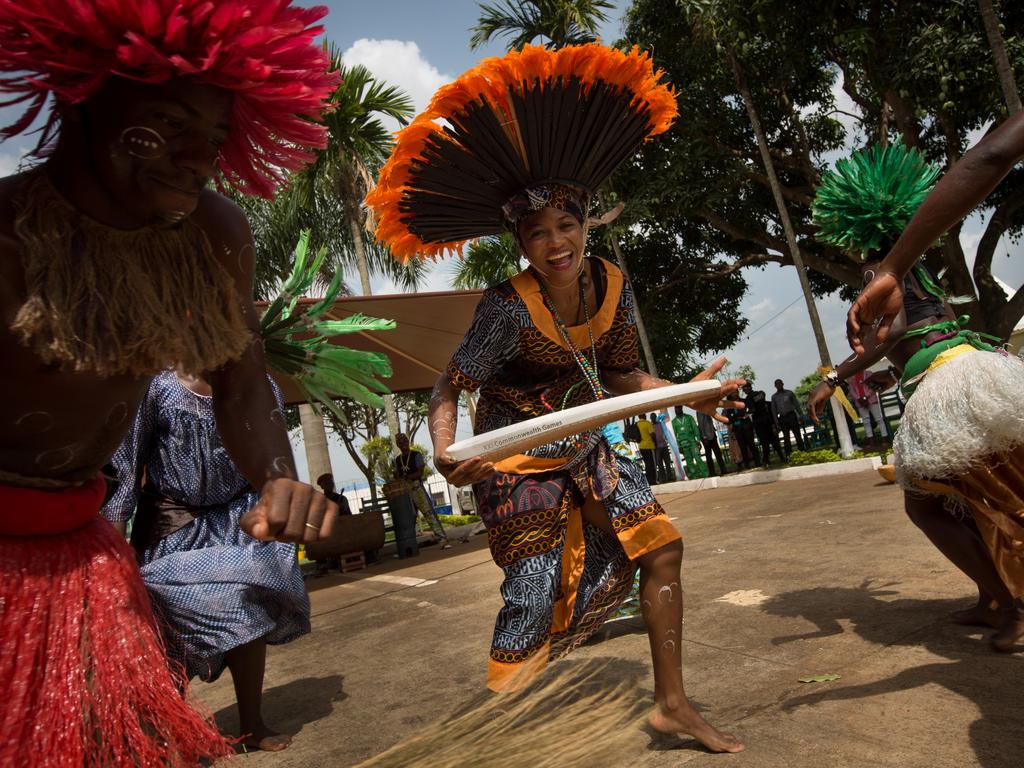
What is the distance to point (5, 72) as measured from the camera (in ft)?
4.86

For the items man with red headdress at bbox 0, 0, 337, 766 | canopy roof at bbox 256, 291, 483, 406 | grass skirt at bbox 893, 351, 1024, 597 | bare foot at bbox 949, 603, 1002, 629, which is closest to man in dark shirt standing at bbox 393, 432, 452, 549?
canopy roof at bbox 256, 291, 483, 406

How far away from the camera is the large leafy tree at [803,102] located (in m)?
11.0

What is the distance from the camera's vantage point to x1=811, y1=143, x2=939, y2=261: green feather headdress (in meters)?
3.36

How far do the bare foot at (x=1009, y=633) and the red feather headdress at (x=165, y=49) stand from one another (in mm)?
2761

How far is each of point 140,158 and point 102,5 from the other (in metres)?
0.28

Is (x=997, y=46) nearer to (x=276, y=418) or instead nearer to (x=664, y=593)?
(x=664, y=593)

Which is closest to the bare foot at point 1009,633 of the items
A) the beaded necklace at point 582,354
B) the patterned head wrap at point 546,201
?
the beaded necklace at point 582,354

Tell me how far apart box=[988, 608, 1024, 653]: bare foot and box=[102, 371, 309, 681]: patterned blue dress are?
2.55m

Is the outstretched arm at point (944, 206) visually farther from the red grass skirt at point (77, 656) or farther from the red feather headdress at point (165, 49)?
the red grass skirt at point (77, 656)

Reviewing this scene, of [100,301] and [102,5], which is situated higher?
[102,5]

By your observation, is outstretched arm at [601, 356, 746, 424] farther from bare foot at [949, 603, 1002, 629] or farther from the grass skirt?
bare foot at [949, 603, 1002, 629]

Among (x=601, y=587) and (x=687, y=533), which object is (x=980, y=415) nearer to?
(x=601, y=587)

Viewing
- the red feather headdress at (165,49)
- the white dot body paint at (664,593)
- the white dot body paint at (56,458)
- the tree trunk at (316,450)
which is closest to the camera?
the red feather headdress at (165,49)

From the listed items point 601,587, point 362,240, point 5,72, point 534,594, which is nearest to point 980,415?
point 601,587
